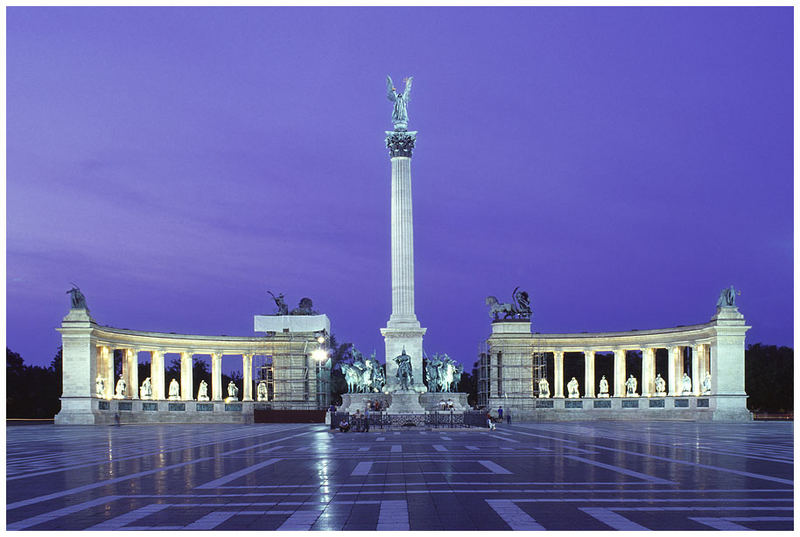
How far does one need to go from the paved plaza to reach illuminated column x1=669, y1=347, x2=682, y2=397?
58309 millimetres

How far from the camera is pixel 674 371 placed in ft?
321

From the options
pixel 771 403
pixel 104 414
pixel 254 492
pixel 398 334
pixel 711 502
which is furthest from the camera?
pixel 771 403

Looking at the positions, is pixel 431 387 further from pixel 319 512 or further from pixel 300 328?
pixel 319 512

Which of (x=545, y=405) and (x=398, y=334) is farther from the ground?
(x=398, y=334)

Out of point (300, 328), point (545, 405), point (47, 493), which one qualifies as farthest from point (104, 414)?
point (47, 493)

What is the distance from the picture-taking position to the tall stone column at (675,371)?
95.8 metres

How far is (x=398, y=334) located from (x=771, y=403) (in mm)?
56686

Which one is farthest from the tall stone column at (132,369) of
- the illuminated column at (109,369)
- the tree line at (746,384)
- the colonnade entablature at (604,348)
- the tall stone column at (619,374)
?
the tall stone column at (619,374)

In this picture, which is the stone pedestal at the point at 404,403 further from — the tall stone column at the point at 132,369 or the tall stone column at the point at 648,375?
the tall stone column at the point at 132,369

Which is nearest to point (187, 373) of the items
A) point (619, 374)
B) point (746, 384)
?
point (619, 374)

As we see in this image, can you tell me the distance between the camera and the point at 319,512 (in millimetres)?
18109

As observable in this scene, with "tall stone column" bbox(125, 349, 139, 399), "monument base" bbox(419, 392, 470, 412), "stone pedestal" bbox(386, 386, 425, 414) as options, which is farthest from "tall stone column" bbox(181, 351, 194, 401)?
"monument base" bbox(419, 392, 470, 412)

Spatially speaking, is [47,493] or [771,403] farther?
[771,403]

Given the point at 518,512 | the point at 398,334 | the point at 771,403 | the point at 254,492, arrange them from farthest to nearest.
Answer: the point at 771,403 → the point at 398,334 → the point at 254,492 → the point at 518,512
